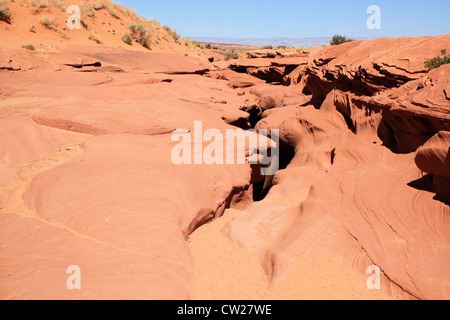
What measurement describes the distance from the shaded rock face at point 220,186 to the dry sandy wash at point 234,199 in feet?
0.09

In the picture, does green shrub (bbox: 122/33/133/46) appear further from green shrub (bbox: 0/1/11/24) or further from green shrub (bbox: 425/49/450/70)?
green shrub (bbox: 425/49/450/70)

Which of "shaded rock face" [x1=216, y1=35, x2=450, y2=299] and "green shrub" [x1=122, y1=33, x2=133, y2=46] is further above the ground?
"green shrub" [x1=122, y1=33, x2=133, y2=46]

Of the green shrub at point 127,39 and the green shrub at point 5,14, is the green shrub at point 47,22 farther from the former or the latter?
the green shrub at point 127,39

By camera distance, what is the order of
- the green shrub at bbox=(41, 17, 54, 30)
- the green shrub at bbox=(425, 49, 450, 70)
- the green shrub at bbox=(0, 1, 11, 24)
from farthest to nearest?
the green shrub at bbox=(41, 17, 54, 30) < the green shrub at bbox=(0, 1, 11, 24) < the green shrub at bbox=(425, 49, 450, 70)

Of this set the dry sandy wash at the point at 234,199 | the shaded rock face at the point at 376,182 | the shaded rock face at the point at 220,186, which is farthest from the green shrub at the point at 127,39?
the shaded rock face at the point at 376,182

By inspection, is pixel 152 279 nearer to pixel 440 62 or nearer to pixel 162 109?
pixel 162 109

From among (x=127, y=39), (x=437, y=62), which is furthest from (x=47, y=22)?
(x=437, y=62)

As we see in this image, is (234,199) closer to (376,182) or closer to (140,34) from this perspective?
(376,182)

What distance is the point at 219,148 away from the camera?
26.7 feet

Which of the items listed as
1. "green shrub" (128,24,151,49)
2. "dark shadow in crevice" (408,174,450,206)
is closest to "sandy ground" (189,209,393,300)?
"dark shadow in crevice" (408,174,450,206)

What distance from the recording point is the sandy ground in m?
3.92

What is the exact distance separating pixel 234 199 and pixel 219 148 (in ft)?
4.46

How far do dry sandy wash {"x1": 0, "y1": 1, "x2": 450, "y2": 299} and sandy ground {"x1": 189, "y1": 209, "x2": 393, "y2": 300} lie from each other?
0.02 m
